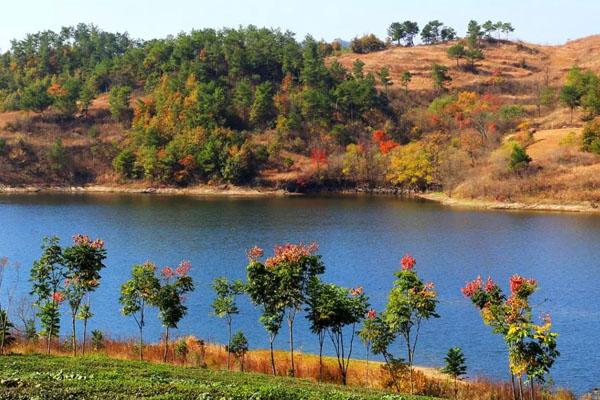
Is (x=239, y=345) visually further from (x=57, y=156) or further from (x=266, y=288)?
(x=57, y=156)

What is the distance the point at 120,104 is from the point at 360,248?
103174 mm

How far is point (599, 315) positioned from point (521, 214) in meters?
57.6

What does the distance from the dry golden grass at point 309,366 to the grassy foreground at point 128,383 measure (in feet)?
18.9

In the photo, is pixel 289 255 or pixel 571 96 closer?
pixel 289 255

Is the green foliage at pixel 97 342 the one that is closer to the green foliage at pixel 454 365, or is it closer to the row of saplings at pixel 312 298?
the row of saplings at pixel 312 298

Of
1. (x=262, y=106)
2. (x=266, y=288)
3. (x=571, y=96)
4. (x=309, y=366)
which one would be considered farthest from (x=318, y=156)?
(x=266, y=288)

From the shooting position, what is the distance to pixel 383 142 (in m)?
145

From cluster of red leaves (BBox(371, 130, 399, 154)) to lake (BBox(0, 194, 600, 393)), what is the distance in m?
18.2

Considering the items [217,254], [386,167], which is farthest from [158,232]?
[386,167]

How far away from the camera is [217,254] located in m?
68.6

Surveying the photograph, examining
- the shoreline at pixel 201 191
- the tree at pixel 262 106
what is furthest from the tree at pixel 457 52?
the shoreline at pixel 201 191

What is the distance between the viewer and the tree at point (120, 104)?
6265 inches

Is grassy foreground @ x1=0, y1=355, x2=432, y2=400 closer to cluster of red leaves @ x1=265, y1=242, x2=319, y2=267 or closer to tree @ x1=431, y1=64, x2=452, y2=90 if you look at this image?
cluster of red leaves @ x1=265, y1=242, x2=319, y2=267

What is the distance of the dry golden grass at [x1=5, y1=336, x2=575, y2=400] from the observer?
32906 mm
